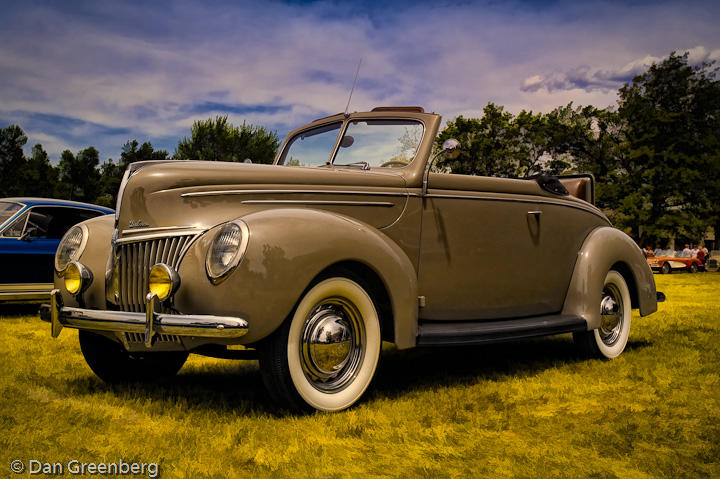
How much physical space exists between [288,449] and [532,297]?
2784 millimetres

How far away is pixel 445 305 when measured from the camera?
14.9 ft

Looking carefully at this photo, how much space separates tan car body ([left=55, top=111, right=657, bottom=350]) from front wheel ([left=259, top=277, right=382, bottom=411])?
135 millimetres

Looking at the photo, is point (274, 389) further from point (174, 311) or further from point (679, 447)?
point (679, 447)

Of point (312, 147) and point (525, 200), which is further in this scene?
point (312, 147)

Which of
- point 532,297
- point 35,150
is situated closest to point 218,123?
point 35,150

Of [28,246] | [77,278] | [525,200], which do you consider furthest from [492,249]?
[28,246]

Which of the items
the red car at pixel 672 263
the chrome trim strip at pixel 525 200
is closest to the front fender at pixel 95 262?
the chrome trim strip at pixel 525 200

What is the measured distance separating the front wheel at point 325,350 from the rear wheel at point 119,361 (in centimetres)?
123

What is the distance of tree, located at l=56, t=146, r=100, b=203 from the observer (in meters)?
39.1

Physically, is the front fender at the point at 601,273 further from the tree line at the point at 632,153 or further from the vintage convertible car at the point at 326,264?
the tree line at the point at 632,153

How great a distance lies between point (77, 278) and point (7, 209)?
227 inches

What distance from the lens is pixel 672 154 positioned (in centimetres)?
3462

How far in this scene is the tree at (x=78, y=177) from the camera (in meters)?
39.1

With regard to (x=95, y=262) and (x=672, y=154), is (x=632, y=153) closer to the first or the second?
(x=672, y=154)
